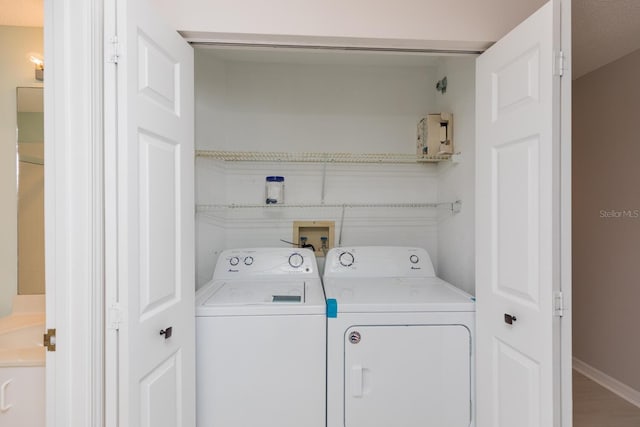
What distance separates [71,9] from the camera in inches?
42.8

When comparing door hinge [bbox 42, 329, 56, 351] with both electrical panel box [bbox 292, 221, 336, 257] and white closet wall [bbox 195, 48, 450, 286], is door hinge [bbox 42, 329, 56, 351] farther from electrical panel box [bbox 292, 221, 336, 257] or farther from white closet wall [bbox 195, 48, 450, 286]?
electrical panel box [bbox 292, 221, 336, 257]

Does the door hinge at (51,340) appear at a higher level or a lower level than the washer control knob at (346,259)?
lower

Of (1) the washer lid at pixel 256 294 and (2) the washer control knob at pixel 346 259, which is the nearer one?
(1) the washer lid at pixel 256 294

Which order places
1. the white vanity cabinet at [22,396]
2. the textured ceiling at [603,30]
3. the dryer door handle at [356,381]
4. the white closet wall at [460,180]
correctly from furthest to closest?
1. the white closet wall at [460,180]
2. the textured ceiling at [603,30]
3. the dryer door handle at [356,381]
4. the white vanity cabinet at [22,396]

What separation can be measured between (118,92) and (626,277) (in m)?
3.24

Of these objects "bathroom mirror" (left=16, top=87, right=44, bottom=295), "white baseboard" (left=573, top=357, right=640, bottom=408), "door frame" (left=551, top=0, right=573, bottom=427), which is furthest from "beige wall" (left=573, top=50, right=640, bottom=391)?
"bathroom mirror" (left=16, top=87, right=44, bottom=295)

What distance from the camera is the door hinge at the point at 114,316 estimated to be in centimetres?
106

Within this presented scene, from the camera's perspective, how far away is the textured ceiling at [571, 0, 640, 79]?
5.68ft

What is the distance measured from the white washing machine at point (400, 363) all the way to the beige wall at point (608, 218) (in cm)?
157

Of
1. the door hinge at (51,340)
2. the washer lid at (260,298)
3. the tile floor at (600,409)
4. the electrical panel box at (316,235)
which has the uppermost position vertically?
the electrical panel box at (316,235)

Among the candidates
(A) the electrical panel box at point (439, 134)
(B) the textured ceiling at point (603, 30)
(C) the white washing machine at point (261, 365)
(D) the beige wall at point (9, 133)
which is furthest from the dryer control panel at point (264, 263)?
(B) the textured ceiling at point (603, 30)

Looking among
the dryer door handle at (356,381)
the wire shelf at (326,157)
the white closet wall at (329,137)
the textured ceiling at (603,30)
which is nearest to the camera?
the dryer door handle at (356,381)

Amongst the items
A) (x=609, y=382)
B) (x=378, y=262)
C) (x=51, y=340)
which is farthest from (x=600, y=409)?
(x=51, y=340)

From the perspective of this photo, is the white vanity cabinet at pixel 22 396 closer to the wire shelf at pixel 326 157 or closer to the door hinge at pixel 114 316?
the door hinge at pixel 114 316
